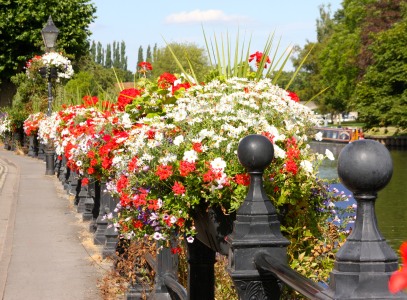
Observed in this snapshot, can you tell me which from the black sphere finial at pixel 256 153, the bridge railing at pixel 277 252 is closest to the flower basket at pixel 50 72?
the bridge railing at pixel 277 252

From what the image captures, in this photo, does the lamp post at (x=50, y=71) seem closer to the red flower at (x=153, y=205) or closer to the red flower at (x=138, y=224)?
the red flower at (x=138, y=224)

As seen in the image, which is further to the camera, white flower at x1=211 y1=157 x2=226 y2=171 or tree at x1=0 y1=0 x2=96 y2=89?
tree at x1=0 y1=0 x2=96 y2=89

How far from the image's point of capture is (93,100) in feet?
43.1

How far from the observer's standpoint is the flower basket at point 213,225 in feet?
12.3

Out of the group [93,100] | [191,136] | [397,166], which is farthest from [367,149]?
[397,166]

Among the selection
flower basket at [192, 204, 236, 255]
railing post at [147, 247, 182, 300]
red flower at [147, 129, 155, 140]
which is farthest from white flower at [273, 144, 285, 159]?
railing post at [147, 247, 182, 300]

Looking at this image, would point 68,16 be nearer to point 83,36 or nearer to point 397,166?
point 83,36

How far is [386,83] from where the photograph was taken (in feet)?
205

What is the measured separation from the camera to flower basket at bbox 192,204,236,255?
12.3ft

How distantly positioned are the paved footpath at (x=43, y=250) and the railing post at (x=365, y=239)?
5.96 metres

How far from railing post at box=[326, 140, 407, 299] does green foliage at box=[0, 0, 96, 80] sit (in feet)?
166

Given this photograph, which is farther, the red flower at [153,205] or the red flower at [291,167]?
the red flower at [153,205]

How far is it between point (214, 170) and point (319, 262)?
57 centimetres

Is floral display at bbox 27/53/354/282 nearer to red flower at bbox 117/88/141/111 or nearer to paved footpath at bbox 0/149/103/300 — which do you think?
red flower at bbox 117/88/141/111
